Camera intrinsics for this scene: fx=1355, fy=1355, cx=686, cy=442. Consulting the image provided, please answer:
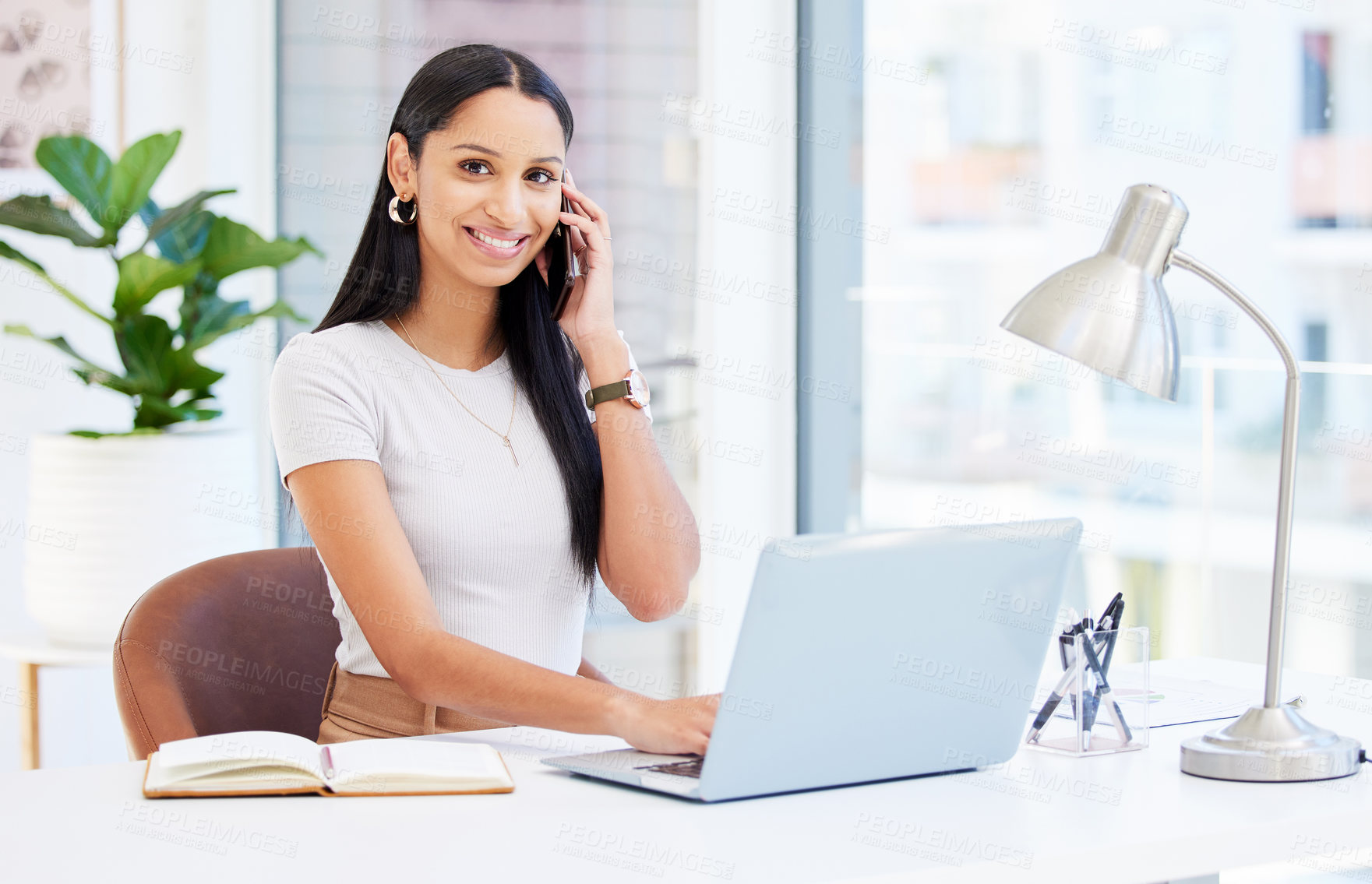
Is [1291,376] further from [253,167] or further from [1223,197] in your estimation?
[1223,197]

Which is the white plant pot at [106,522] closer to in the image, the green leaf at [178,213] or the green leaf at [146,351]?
the green leaf at [146,351]

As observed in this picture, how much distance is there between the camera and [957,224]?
5.28 meters

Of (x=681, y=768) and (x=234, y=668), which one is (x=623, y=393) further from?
(x=681, y=768)

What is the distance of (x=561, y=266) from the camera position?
195cm

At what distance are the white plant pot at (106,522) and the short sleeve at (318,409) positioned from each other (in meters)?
1.23

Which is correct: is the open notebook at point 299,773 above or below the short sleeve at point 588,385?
below

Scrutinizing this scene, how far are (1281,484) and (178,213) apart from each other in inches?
88.2

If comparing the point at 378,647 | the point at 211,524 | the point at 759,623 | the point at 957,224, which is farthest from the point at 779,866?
the point at 957,224

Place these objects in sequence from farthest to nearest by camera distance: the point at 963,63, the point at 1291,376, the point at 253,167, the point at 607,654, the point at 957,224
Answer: the point at 957,224 → the point at 963,63 → the point at 253,167 → the point at 607,654 → the point at 1291,376

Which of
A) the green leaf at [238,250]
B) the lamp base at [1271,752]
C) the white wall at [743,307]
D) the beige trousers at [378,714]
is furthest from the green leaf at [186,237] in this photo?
the lamp base at [1271,752]

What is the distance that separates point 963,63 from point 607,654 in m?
2.68

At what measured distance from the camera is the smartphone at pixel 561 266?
75.4 inches

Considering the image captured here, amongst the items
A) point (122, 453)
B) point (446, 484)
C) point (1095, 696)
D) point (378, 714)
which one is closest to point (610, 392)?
point (446, 484)

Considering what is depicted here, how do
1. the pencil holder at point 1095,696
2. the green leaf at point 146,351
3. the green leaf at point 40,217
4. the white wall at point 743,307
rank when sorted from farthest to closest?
the white wall at point 743,307, the green leaf at point 146,351, the green leaf at point 40,217, the pencil holder at point 1095,696
